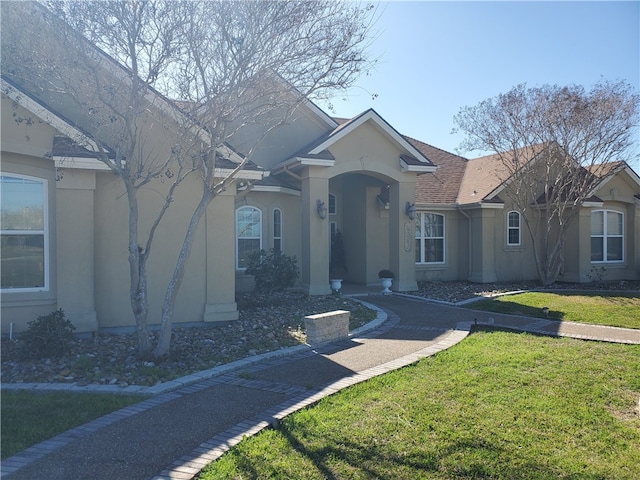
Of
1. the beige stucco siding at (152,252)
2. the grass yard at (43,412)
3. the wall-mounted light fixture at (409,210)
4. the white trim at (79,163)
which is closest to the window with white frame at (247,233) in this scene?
the beige stucco siding at (152,252)

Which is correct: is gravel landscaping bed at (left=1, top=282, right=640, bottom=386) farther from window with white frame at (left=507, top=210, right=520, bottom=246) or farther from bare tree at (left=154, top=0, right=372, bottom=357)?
window with white frame at (left=507, top=210, right=520, bottom=246)

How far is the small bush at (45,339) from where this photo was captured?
802 cm

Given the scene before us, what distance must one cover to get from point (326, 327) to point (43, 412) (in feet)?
16.8

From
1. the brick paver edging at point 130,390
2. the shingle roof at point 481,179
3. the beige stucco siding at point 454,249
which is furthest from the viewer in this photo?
the beige stucco siding at point 454,249

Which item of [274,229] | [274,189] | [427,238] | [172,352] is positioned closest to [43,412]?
[172,352]

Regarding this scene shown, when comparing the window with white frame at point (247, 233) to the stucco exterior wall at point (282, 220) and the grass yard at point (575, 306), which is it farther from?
the grass yard at point (575, 306)

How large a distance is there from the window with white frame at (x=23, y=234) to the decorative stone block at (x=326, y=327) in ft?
17.0

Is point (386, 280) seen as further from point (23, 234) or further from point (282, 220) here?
point (23, 234)

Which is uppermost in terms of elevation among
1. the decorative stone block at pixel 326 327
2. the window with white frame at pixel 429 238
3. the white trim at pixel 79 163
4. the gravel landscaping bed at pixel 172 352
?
the white trim at pixel 79 163

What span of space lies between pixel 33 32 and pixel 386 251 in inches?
530

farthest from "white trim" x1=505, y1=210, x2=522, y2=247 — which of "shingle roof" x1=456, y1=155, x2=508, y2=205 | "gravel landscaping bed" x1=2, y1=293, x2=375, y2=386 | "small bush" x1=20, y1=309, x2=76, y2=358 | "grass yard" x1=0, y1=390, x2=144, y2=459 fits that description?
"grass yard" x1=0, y1=390, x2=144, y2=459

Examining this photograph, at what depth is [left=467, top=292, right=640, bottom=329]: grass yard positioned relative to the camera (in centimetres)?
1211

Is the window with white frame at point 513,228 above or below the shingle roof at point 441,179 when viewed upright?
below

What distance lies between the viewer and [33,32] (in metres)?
8.04
